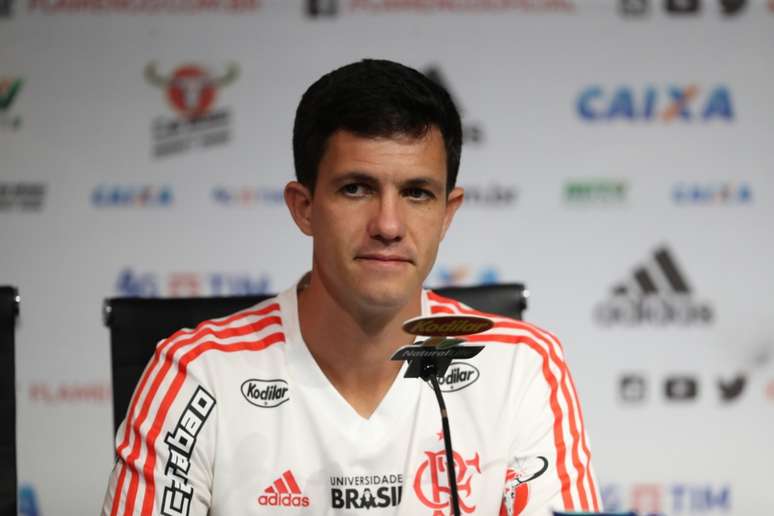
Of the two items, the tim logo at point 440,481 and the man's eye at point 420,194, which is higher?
the man's eye at point 420,194

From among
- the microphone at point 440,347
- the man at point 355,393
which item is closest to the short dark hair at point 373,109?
the man at point 355,393

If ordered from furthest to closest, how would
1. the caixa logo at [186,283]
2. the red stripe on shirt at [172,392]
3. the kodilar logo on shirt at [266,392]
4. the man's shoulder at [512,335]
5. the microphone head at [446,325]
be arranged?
the caixa logo at [186,283]
the man's shoulder at [512,335]
the kodilar logo on shirt at [266,392]
the red stripe on shirt at [172,392]
the microphone head at [446,325]

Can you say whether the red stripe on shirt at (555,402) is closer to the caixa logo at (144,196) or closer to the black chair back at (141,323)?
the black chair back at (141,323)

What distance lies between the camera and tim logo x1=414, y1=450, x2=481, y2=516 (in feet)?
5.01

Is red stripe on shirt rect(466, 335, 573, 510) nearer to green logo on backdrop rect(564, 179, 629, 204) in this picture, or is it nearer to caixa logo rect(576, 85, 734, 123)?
green logo on backdrop rect(564, 179, 629, 204)

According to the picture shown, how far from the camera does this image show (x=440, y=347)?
1193 mm

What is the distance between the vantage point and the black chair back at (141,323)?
1.77m

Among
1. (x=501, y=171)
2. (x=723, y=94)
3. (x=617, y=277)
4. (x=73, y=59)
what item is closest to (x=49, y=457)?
(x=73, y=59)

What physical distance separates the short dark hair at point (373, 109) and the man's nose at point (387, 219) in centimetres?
10

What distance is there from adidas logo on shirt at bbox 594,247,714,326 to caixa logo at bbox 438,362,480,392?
1837 millimetres

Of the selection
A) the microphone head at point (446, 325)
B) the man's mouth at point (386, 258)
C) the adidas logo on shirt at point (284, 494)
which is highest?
the man's mouth at point (386, 258)

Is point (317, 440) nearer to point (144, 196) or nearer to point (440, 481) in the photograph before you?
point (440, 481)

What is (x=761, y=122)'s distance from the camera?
135 inches

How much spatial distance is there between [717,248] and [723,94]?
0.54 meters
